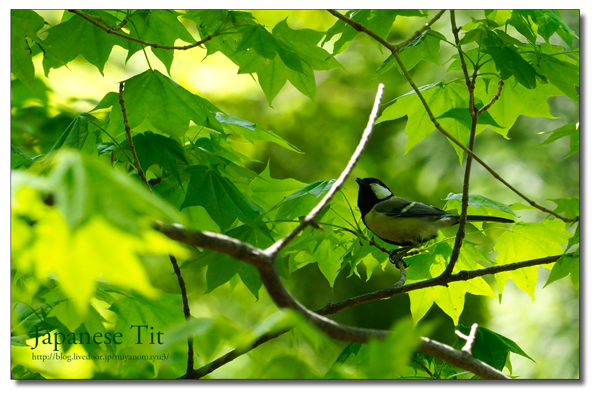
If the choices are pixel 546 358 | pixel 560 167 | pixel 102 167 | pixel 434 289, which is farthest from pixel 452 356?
pixel 560 167

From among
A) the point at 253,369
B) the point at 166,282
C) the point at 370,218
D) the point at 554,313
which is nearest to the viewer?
the point at 253,369

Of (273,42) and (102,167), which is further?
(273,42)

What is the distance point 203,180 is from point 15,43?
1.38 ft

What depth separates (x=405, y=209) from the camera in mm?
1503

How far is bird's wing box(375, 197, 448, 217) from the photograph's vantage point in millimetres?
1454

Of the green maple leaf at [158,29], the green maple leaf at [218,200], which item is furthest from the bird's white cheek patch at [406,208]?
the green maple leaf at [158,29]

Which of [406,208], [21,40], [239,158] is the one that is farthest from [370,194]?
[21,40]

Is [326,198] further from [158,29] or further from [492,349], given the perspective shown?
[158,29]

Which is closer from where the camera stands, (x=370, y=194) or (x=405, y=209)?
(x=405, y=209)

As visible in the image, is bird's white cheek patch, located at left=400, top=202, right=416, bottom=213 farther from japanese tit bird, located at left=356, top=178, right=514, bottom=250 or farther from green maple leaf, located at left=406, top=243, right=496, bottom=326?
green maple leaf, located at left=406, top=243, right=496, bottom=326

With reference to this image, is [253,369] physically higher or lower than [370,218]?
lower

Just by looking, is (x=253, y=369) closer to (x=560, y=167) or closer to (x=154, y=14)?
(x=154, y=14)

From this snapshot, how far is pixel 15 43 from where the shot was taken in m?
0.96

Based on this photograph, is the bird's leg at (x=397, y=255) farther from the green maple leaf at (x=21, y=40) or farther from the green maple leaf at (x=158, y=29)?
the green maple leaf at (x=21, y=40)
